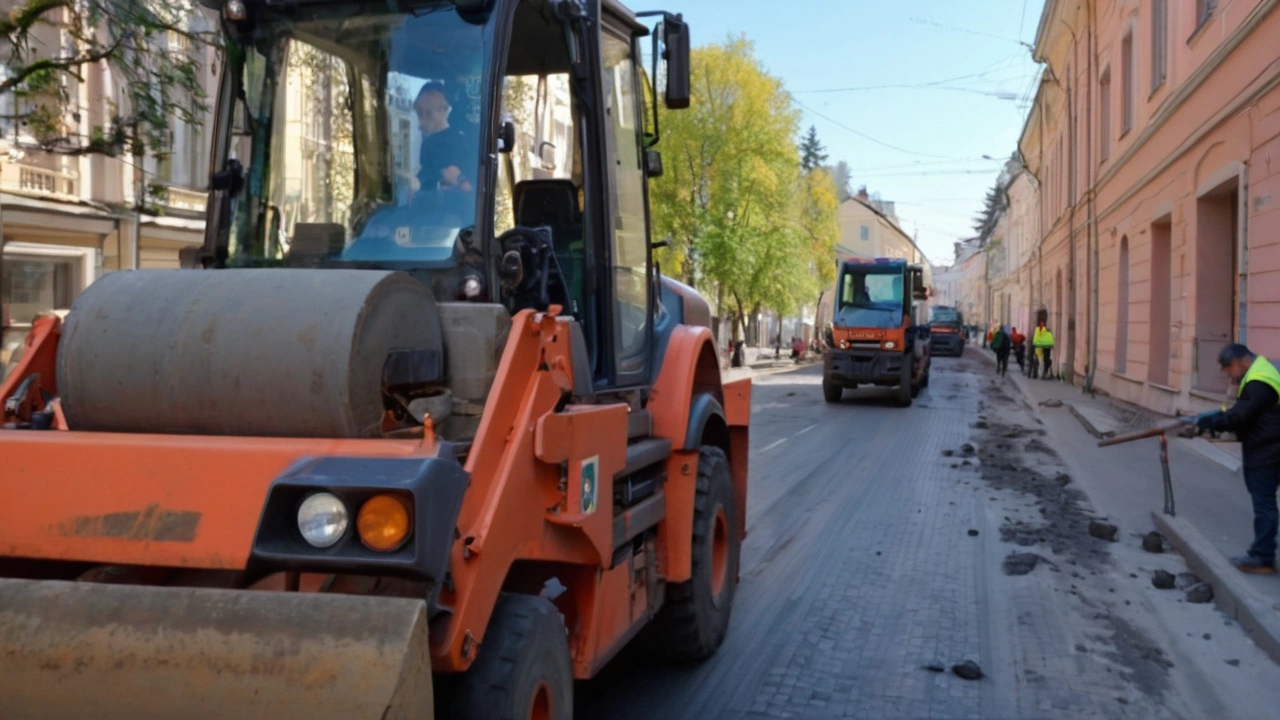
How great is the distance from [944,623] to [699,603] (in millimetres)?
1889

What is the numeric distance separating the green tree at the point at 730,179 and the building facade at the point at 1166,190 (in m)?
10.2

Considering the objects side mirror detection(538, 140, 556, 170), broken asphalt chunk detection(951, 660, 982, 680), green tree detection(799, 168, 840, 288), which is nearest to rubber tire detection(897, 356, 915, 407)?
broken asphalt chunk detection(951, 660, 982, 680)

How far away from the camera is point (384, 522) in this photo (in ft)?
9.14

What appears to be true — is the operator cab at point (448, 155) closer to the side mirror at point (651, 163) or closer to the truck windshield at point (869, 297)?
the side mirror at point (651, 163)

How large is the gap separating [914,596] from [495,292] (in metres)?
4.31

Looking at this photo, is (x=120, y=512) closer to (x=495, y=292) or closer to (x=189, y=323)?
(x=189, y=323)

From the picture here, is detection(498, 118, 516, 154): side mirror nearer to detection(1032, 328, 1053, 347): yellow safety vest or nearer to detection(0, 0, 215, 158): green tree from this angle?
detection(0, 0, 215, 158): green tree

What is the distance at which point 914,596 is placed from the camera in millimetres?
7156

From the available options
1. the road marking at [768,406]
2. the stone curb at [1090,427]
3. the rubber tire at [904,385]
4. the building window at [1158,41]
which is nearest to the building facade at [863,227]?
the road marking at [768,406]

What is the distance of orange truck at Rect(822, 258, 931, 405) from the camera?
2281 centimetres

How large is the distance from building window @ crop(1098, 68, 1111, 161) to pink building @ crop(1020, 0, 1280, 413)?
0.18ft

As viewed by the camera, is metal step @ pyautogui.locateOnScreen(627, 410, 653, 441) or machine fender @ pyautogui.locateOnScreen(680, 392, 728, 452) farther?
machine fender @ pyautogui.locateOnScreen(680, 392, 728, 452)

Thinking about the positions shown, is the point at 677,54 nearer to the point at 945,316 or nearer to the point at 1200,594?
the point at 1200,594

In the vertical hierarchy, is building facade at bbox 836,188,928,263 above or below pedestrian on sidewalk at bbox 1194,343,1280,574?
above
